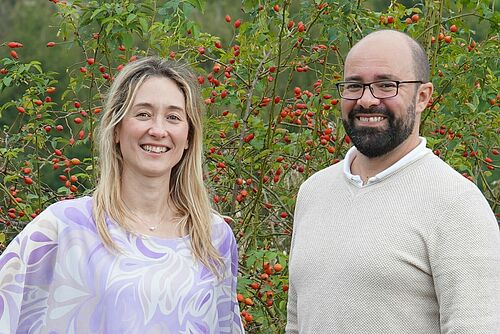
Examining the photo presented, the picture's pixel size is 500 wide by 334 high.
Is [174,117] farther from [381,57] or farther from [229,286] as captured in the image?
[381,57]

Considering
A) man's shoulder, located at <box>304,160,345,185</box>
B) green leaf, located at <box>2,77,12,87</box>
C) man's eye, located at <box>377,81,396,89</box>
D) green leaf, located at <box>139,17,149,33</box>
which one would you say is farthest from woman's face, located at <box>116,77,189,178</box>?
green leaf, located at <box>2,77,12,87</box>

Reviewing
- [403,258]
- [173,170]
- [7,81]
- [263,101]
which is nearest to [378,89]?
[403,258]

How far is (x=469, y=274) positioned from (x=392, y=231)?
250 mm

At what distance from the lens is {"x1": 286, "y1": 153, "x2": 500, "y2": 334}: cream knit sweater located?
9.32 ft

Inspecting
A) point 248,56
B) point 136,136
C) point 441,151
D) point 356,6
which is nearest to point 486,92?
point 441,151

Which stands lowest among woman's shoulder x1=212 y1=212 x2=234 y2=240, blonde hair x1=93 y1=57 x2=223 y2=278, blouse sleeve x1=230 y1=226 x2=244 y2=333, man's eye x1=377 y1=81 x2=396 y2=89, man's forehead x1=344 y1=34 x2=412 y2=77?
blouse sleeve x1=230 y1=226 x2=244 y2=333

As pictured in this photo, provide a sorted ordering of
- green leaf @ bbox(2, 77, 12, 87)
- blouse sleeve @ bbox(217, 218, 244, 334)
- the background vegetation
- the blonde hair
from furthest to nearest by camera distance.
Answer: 1. green leaf @ bbox(2, 77, 12, 87)
2. the background vegetation
3. blouse sleeve @ bbox(217, 218, 244, 334)
4. the blonde hair

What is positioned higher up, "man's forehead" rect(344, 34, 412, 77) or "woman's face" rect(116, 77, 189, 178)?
"man's forehead" rect(344, 34, 412, 77)

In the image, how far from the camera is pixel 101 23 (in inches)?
173

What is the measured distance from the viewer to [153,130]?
335cm

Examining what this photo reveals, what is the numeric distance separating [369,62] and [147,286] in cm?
92

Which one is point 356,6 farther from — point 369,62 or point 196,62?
point 369,62

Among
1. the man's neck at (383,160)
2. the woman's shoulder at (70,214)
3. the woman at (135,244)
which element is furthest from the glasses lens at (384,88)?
the woman's shoulder at (70,214)

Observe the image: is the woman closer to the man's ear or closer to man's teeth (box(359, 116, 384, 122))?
man's teeth (box(359, 116, 384, 122))
